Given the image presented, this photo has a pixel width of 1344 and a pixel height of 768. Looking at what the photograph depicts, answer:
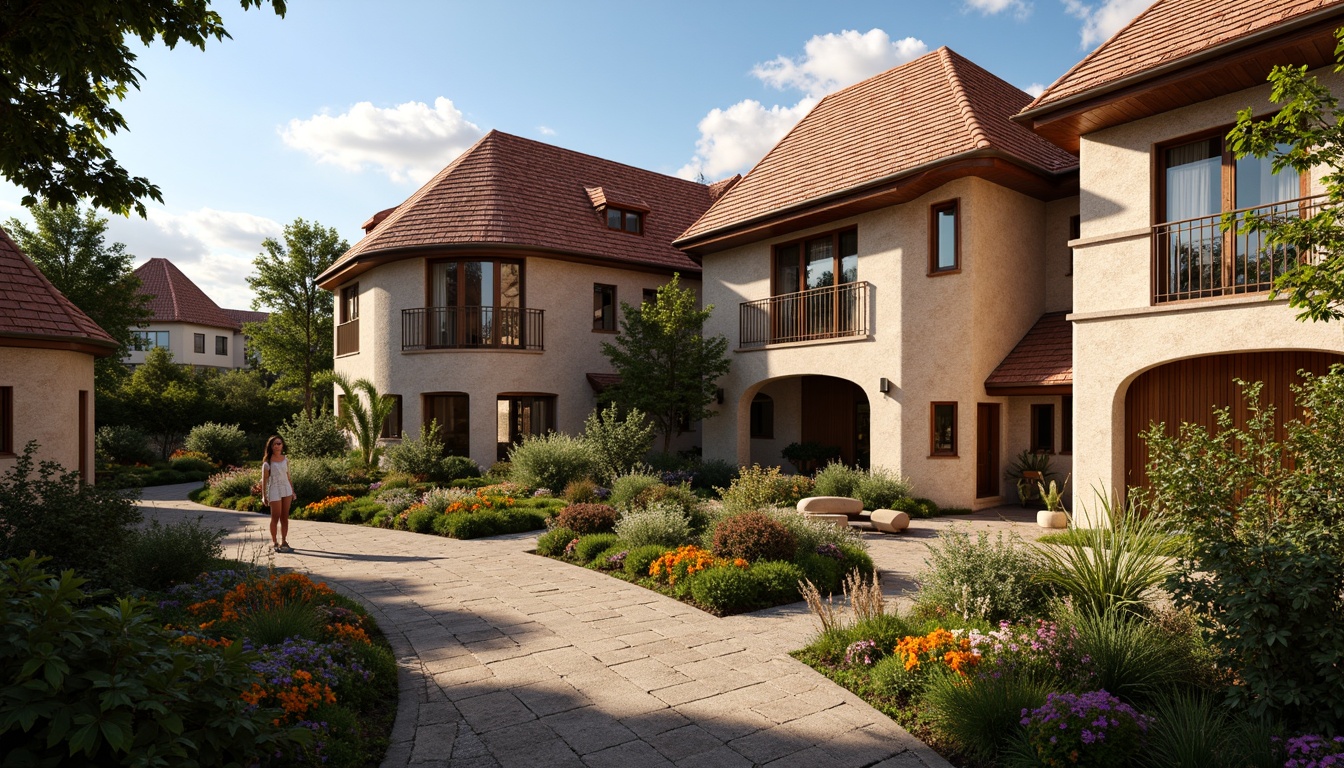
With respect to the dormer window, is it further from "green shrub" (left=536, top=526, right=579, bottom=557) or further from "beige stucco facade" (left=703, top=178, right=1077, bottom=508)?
"green shrub" (left=536, top=526, right=579, bottom=557)

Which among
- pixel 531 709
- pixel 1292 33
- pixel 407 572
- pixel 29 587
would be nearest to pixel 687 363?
pixel 407 572

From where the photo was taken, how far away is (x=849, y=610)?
727 cm

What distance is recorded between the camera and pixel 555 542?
10.2 metres

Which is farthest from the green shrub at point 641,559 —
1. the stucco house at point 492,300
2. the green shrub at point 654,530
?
the stucco house at point 492,300

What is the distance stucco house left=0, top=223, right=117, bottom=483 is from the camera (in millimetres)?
11734

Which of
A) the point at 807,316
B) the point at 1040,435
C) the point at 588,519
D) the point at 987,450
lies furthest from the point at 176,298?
the point at 1040,435

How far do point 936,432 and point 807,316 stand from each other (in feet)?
13.4

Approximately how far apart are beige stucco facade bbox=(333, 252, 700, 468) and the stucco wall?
7638mm

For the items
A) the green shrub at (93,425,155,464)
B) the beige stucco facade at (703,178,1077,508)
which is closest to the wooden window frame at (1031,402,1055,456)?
the beige stucco facade at (703,178,1077,508)

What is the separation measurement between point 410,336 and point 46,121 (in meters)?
13.9

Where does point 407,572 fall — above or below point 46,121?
below

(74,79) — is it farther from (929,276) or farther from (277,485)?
(929,276)

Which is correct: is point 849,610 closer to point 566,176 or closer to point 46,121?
point 46,121

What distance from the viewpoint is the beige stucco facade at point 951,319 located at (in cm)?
1380
